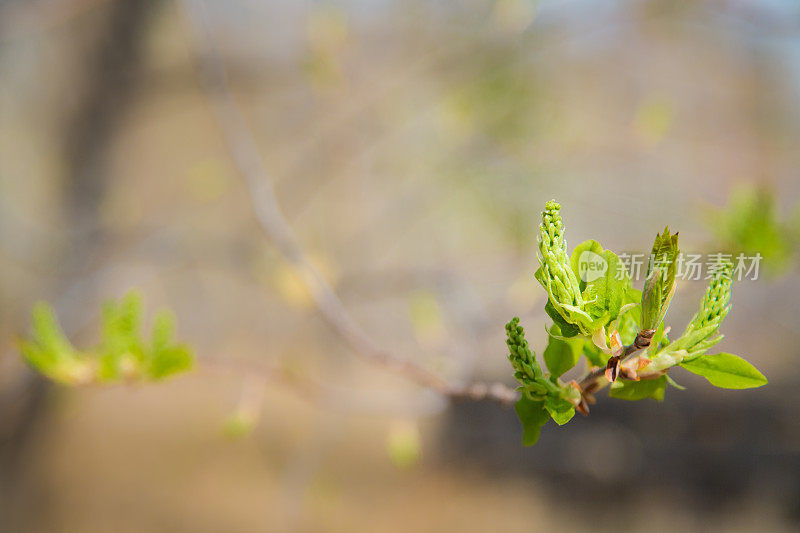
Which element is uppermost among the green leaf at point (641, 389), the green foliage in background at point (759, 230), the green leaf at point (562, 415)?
the green foliage in background at point (759, 230)

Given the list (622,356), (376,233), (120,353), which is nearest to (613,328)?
(622,356)

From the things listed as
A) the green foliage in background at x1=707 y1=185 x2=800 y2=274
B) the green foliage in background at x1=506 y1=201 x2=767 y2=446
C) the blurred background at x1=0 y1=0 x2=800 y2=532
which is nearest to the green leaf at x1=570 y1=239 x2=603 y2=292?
the green foliage in background at x1=506 y1=201 x2=767 y2=446

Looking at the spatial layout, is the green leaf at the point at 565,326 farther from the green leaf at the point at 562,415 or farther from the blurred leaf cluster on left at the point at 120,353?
the blurred leaf cluster on left at the point at 120,353

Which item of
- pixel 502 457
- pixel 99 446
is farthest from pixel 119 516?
pixel 502 457

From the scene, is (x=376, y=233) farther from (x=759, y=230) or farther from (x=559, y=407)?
(x=559, y=407)

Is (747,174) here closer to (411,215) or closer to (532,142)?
(532,142)

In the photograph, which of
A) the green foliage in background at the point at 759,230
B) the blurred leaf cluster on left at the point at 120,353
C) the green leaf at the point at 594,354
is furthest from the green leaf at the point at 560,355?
the green foliage in background at the point at 759,230
